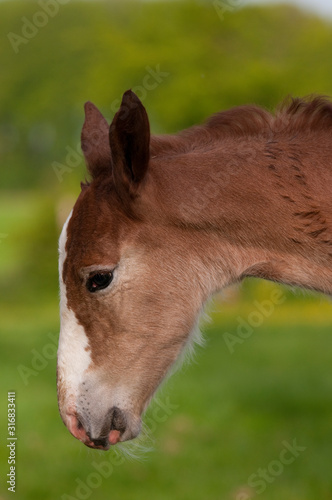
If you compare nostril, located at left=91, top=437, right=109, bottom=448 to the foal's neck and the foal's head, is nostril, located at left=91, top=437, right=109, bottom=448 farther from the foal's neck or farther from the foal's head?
the foal's neck

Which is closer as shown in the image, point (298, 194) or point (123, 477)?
point (298, 194)

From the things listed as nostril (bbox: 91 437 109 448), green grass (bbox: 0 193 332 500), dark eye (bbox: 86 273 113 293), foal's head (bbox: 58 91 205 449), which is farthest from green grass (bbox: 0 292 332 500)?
dark eye (bbox: 86 273 113 293)

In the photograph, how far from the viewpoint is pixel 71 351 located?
11.5 ft

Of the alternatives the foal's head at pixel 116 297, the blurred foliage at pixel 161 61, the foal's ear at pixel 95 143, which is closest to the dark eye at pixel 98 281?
the foal's head at pixel 116 297

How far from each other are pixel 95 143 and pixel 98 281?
0.77 meters

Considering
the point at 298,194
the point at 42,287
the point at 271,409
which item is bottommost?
the point at 42,287

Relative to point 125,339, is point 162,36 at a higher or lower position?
lower

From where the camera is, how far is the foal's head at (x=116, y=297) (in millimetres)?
3467

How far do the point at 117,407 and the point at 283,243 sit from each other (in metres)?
1.11

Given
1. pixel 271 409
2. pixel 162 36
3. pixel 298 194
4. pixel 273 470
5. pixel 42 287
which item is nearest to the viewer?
pixel 298 194

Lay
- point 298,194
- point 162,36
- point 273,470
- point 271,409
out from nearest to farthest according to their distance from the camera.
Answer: point 298,194, point 273,470, point 271,409, point 162,36

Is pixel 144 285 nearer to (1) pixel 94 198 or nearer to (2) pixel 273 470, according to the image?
(1) pixel 94 198

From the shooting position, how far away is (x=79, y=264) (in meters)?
3.47

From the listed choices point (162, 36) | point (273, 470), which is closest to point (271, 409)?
point (273, 470)
